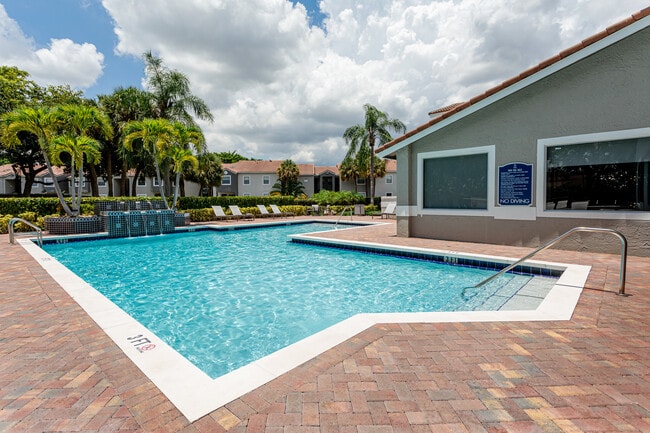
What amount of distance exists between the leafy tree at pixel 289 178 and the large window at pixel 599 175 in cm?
3786

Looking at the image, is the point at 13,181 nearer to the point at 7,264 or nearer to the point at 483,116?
the point at 7,264

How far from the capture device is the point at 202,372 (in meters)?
2.98

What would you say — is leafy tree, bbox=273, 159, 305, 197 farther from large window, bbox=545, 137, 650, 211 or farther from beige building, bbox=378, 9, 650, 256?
large window, bbox=545, 137, 650, 211

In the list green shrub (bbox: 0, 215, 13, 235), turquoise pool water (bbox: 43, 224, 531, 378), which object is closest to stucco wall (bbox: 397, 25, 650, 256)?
turquoise pool water (bbox: 43, 224, 531, 378)

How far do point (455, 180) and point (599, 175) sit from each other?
381cm

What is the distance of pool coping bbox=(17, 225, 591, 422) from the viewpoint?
262cm

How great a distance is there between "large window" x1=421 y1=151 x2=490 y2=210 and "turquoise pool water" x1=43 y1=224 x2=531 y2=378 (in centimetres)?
322

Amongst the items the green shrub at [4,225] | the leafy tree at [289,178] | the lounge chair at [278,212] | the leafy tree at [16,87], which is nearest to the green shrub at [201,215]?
the lounge chair at [278,212]

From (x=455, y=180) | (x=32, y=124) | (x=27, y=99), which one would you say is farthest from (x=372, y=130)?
(x=27, y=99)

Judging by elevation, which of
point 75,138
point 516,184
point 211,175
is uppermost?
point 211,175

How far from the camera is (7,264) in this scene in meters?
7.83

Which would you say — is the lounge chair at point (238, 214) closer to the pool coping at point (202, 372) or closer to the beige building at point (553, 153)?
the beige building at point (553, 153)

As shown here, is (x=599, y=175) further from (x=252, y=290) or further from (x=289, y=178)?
(x=289, y=178)

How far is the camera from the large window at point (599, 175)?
327 inches
